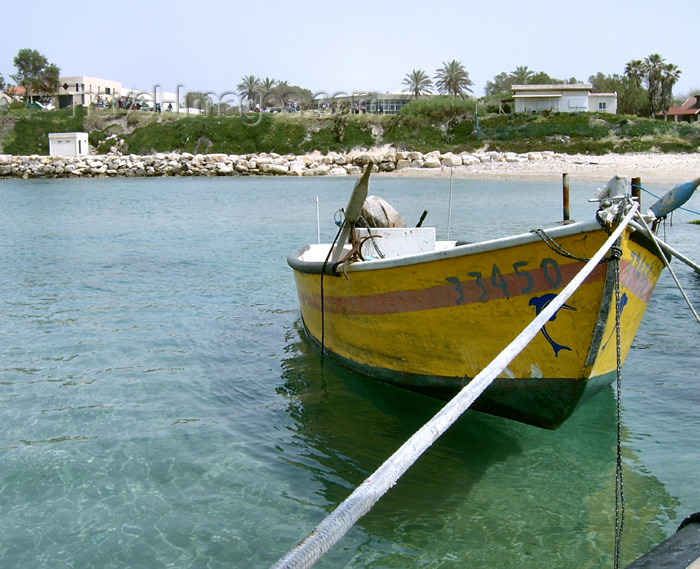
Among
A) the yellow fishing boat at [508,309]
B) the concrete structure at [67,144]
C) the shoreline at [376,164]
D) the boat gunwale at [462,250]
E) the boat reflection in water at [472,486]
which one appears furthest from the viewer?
the concrete structure at [67,144]

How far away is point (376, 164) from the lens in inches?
2259

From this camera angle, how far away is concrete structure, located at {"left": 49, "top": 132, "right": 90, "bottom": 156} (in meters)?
69.3

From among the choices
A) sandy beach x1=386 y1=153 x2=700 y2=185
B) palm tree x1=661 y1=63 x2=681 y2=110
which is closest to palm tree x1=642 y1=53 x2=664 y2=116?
palm tree x1=661 y1=63 x2=681 y2=110

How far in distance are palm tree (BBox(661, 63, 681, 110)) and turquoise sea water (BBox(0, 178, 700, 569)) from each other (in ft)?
211

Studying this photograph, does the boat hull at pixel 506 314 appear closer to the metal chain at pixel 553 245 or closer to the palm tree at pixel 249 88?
the metal chain at pixel 553 245

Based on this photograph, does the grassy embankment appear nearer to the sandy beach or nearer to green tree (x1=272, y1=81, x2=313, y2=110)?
the sandy beach

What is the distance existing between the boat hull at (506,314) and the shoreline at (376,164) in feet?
126

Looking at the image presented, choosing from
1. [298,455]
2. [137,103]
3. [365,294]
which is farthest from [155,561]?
[137,103]

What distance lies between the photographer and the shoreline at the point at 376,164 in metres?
45.5

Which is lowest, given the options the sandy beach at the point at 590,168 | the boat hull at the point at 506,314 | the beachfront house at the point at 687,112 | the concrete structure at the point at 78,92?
the boat hull at the point at 506,314

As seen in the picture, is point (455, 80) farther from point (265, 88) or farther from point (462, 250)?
point (462, 250)

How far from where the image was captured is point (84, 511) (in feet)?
16.5

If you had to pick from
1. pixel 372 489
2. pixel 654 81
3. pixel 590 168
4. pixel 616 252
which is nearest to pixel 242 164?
pixel 590 168

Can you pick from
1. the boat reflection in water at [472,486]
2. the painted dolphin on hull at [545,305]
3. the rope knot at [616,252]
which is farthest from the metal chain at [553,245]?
the boat reflection in water at [472,486]
